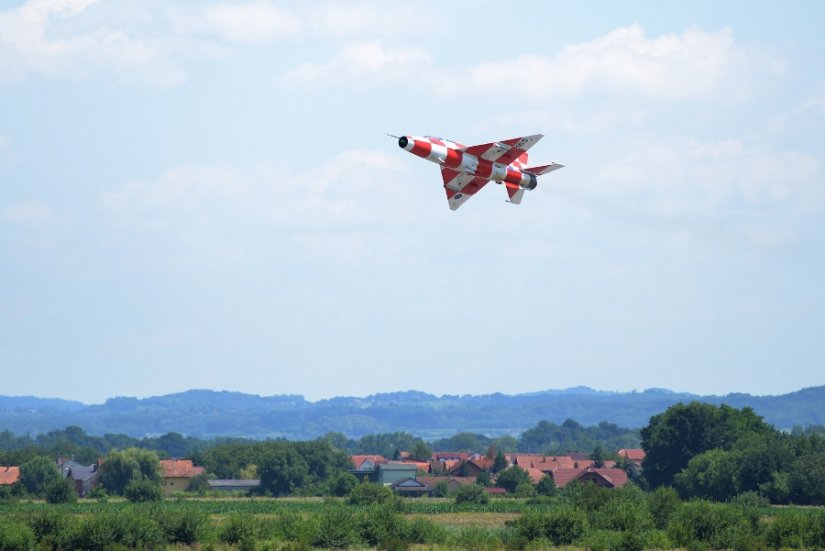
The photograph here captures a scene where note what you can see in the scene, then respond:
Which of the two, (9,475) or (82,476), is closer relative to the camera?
(9,475)

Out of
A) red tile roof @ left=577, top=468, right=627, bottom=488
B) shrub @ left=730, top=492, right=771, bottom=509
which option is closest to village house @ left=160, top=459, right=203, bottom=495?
red tile roof @ left=577, top=468, right=627, bottom=488

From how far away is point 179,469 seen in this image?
18212cm

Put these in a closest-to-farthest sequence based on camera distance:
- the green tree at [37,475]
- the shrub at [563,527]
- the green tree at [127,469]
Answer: the shrub at [563,527] → the green tree at [37,475] → the green tree at [127,469]

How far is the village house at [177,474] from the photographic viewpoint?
173250 millimetres

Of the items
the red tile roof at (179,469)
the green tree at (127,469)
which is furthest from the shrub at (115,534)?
the red tile roof at (179,469)

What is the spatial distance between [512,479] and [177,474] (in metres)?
50.3

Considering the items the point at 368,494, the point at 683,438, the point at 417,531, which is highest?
the point at 683,438

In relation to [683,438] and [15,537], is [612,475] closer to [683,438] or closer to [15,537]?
[683,438]

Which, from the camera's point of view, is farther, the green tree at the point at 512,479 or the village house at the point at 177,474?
the village house at the point at 177,474

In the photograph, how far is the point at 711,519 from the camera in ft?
282

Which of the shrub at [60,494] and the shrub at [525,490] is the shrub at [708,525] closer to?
the shrub at [525,490]

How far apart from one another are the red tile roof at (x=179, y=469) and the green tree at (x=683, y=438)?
67.5 m

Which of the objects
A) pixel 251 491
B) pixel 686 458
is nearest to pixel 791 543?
pixel 686 458

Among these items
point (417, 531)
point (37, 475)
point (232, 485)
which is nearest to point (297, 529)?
point (417, 531)
